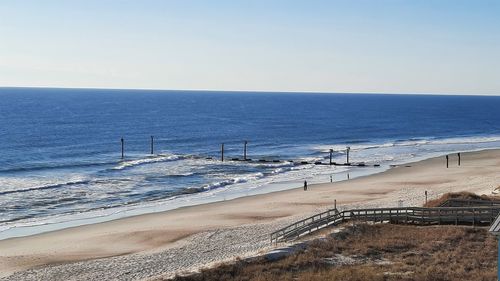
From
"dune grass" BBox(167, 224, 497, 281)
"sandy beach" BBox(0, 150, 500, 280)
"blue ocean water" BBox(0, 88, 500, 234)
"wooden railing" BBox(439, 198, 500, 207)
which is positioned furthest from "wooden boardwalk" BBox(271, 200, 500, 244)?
"blue ocean water" BBox(0, 88, 500, 234)

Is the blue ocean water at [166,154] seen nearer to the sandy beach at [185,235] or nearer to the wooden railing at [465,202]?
the sandy beach at [185,235]

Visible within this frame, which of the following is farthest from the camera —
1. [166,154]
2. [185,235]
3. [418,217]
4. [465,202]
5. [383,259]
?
[166,154]

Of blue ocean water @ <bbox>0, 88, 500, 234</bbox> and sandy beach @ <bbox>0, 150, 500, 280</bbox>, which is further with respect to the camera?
blue ocean water @ <bbox>0, 88, 500, 234</bbox>

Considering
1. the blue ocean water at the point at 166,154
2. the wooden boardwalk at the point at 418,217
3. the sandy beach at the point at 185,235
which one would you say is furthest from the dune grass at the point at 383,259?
the blue ocean water at the point at 166,154

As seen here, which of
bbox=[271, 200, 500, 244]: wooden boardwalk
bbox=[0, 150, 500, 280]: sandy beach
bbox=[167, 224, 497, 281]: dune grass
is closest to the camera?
bbox=[167, 224, 497, 281]: dune grass

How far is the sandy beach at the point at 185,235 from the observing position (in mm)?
31984

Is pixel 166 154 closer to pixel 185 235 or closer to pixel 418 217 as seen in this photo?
pixel 185 235

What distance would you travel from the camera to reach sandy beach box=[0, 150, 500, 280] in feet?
105

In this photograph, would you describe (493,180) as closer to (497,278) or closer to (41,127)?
(497,278)

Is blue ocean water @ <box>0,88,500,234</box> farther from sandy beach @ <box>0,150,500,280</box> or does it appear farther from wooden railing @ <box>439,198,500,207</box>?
wooden railing @ <box>439,198,500,207</box>

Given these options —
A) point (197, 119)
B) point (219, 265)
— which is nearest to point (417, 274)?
point (219, 265)

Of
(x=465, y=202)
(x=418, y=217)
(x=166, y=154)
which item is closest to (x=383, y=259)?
(x=418, y=217)

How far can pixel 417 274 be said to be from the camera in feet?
88.7

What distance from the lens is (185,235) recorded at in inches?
1594
